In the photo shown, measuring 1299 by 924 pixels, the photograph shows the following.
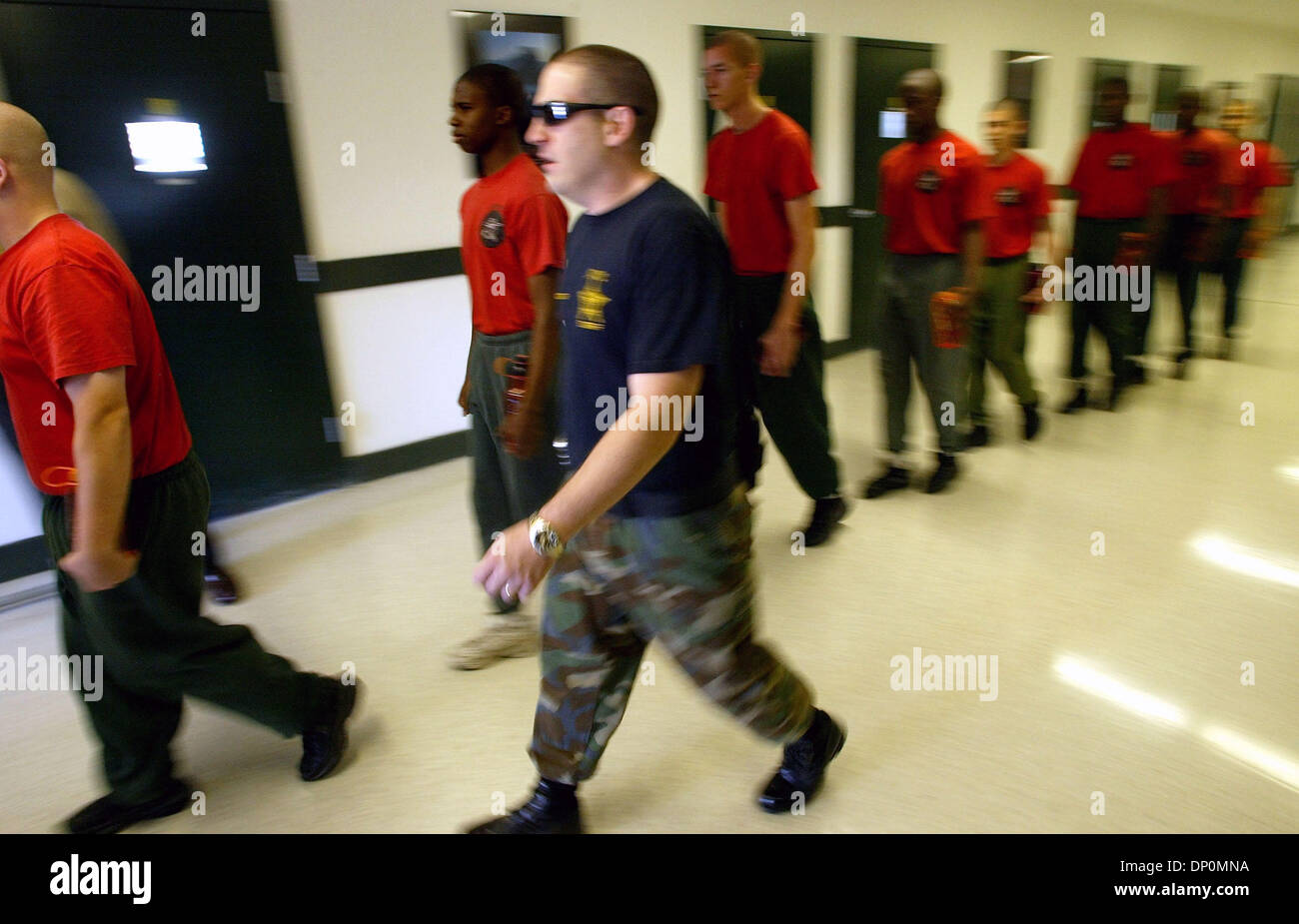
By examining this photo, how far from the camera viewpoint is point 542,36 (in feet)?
12.1

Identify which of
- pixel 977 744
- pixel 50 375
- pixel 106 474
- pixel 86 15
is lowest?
pixel 977 744

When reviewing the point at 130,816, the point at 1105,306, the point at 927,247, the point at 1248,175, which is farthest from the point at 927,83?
the point at 130,816

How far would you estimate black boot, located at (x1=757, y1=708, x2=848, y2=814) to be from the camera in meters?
1.74

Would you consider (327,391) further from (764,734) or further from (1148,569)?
(1148,569)

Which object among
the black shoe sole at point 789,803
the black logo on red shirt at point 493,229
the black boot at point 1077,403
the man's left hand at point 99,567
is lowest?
the black shoe sole at point 789,803

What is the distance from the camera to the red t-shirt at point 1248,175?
4605mm

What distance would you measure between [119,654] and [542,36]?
312 centimetres

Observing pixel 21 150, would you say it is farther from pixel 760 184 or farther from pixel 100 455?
pixel 760 184

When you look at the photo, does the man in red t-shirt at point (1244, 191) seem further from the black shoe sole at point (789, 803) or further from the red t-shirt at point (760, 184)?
the black shoe sole at point (789, 803)

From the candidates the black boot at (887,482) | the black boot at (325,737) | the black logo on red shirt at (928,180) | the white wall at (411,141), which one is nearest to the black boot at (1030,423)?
the black boot at (887,482)

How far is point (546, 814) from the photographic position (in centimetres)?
167

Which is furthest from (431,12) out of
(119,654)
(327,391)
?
(119,654)

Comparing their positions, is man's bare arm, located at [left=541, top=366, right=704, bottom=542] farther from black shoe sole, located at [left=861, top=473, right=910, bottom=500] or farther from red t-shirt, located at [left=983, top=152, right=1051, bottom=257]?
red t-shirt, located at [left=983, top=152, right=1051, bottom=257]

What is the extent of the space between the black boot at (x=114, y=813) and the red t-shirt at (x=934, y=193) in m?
2.92
